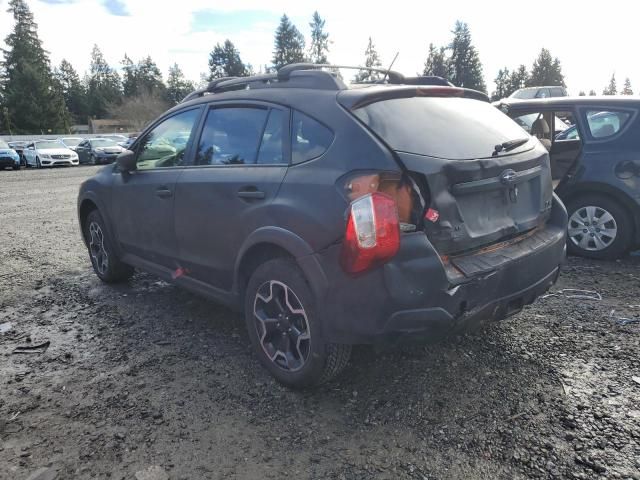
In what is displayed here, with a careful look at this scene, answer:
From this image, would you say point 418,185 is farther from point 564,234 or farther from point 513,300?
point 564,234

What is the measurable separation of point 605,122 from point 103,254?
547 cm

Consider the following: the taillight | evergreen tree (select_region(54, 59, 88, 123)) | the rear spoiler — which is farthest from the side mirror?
evergreen tree (select_region(54, 59, 88, 123))

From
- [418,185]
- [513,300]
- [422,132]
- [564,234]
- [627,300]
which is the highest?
[422,132]

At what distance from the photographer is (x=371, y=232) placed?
95.3 inches

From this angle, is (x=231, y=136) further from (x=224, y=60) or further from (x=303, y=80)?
(x=224, y=60)

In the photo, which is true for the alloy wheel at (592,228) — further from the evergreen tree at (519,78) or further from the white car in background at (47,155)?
the evergreen tree at (519,78)

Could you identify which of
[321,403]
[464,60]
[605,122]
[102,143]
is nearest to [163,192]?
[321,403]

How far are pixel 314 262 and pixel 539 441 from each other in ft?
4.67

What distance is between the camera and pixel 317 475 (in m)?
2.29

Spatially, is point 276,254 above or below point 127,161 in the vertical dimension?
below

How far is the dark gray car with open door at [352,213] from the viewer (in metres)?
2.48

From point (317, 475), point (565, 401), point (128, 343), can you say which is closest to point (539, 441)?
point (565, 401)

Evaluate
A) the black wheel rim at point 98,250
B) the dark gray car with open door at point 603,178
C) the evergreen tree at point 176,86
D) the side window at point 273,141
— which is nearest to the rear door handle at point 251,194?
the side window at point 273,141

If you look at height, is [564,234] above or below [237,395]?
above
